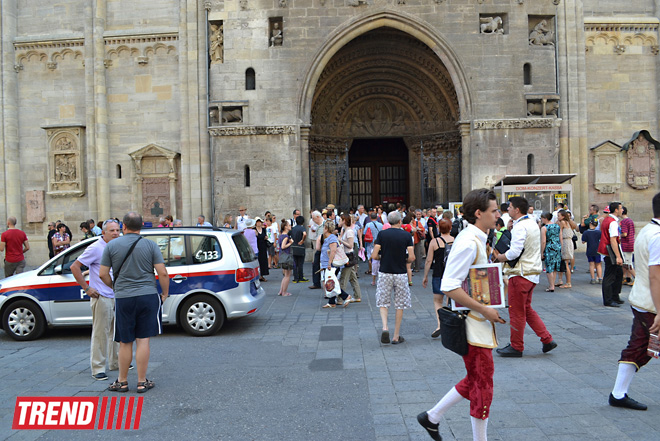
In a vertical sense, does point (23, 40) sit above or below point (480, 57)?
above

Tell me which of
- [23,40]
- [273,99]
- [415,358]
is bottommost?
[415,358]

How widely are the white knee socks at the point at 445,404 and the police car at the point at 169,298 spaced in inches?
185

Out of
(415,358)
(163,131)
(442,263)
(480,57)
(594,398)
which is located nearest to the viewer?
(594,398)

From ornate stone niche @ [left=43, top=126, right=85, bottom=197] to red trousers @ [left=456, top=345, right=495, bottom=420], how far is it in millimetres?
17879

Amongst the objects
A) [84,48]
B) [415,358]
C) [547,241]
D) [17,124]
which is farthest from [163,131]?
[415,358]

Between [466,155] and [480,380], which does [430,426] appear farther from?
[466,155]

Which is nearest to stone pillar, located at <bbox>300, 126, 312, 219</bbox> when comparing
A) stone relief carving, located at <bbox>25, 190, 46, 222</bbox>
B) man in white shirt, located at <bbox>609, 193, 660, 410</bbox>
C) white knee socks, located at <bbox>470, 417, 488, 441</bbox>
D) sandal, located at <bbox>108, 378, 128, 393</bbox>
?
stone relief carving, located at <bbox>25, 190, 46, 222</bbox>

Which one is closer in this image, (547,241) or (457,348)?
(457,348)

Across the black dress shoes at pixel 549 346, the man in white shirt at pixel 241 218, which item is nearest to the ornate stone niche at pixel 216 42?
the man in white shirt at pixel 241 218

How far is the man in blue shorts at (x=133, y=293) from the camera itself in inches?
216

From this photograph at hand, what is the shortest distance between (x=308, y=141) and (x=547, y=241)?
9349 millimetres

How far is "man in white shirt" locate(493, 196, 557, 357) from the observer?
6.39m

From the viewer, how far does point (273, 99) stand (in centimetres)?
1742

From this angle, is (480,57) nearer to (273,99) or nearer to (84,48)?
(273,99)
